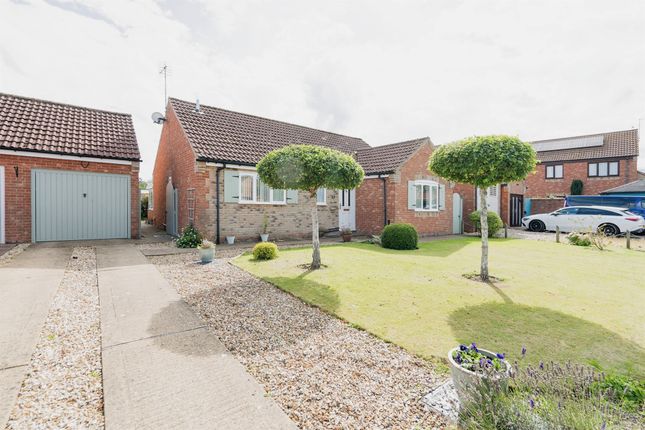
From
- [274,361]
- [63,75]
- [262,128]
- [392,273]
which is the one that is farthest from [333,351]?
[262,128]

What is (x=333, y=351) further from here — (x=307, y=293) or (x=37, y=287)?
(x=37, y=287)

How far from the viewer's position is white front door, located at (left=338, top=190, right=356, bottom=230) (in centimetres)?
1644

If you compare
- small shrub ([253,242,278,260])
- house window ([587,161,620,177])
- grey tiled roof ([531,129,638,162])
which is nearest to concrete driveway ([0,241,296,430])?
small shrub ([253,242,278,260])

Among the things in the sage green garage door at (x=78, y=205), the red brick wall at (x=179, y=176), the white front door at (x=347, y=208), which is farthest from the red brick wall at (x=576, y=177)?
the sage green garage door at (x=78, y=205)

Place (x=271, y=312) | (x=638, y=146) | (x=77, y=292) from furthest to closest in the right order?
(x=638, y=146), (x=77, y=292), (x=271, y=312)

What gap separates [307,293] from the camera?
237 inches

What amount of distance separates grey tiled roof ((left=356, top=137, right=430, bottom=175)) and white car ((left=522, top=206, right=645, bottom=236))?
1007cm

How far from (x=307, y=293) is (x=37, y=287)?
5300 mm

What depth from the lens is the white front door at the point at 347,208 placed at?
16.4 m

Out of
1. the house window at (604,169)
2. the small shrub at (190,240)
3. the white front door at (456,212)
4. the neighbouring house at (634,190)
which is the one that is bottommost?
the small shrub at (190,240)

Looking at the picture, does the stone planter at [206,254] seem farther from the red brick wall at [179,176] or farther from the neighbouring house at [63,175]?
the neighbouring house at [63,175]

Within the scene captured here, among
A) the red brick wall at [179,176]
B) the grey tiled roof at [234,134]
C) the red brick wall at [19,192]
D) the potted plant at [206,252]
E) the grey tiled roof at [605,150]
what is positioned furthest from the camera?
the grey tiled roof at [605,150]

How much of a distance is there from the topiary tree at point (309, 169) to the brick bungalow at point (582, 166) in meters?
21.3

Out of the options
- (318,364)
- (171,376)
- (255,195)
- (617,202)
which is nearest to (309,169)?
(318,364)
